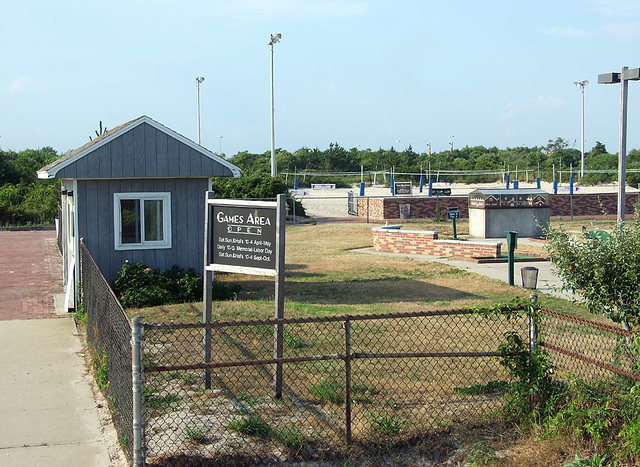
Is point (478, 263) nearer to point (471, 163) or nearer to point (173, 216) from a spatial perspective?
point (173, 216)

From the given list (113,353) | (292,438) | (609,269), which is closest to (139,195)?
(113,353)

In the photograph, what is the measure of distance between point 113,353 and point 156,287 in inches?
224

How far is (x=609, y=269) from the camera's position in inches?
271

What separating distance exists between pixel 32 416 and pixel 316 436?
3018mm

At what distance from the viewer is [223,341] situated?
367 inches

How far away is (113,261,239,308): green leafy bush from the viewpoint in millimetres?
12391

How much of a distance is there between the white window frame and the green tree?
26.6 ft

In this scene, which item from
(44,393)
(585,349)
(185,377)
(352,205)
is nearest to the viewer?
(185,377)

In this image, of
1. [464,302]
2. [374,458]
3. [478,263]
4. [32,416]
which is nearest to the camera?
[374,458]

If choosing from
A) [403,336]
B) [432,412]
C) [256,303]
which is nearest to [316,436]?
[432,412]

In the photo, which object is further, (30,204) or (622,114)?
(30,204)

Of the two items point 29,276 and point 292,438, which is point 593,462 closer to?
point 292,438

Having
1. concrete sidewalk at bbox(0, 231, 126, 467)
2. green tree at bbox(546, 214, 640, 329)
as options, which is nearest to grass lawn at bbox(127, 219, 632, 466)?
green tree at bbox(546, 214, 640, 329)

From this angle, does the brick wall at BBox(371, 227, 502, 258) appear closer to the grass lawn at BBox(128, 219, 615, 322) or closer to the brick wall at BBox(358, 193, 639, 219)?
the grass lawn at BBox(128, 219, 615, 322)
